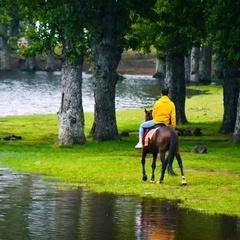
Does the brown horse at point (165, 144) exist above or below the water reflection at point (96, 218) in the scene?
above

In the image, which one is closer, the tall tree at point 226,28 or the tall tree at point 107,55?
the tall tree at point 226,28

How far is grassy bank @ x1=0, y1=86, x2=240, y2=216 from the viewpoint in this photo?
2112 cm

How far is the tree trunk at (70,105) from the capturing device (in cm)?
3384

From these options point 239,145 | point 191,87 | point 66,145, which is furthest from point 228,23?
point 191,87

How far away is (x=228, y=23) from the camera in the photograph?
3416 centimetres

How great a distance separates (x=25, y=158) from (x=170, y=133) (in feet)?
27.6

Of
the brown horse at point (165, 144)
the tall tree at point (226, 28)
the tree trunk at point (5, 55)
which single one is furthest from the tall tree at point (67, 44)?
the tree trunk at point (5, 55)

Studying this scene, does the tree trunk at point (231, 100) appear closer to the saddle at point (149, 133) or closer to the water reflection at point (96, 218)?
the saddle at point (149, 133)

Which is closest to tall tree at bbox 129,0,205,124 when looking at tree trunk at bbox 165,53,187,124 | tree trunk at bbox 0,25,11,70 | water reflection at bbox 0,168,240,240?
tree trunk at bbox 165,53,187,124

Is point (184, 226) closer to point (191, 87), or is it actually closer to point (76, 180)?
point (76, 180)

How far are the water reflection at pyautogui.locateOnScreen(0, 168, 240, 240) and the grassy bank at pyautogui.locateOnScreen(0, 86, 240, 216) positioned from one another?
960 millimetres

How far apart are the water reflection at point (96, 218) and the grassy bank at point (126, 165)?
3.15 ft

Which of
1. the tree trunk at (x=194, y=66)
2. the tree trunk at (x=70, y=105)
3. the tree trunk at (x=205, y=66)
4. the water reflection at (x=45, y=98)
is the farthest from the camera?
the tree trunk at (x=205, y=66)

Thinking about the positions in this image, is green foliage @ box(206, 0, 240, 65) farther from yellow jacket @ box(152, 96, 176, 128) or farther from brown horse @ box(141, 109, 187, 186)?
brown horse @ box(141, 109, 187, 186)
